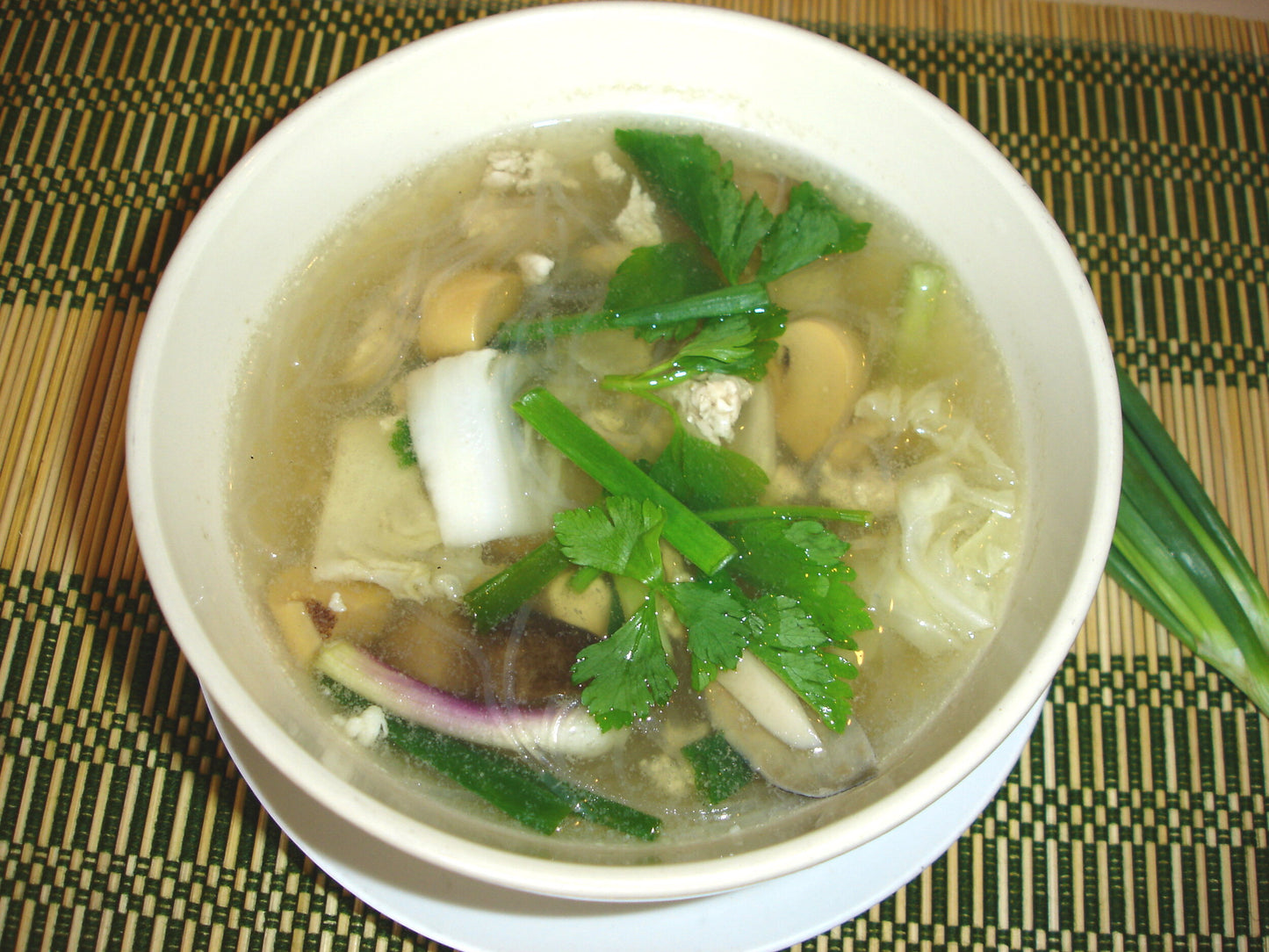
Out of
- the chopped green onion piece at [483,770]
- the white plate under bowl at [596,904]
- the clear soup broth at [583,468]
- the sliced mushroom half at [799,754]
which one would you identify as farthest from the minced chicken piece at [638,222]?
the white plate under bowl at [596,904]

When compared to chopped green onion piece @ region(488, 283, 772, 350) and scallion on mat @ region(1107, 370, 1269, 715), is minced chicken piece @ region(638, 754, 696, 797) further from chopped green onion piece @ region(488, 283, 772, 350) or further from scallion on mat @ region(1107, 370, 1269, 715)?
scallion on mat @ region(1107, 370, 1269, 715)

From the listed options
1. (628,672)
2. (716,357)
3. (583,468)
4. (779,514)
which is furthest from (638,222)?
(628,672)

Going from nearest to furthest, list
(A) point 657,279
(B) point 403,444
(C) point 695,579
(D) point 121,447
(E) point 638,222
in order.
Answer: (C) point 695,579
(B) point 403,444
(A) point 657,279
(E) point 638,222
(D) point 121,447

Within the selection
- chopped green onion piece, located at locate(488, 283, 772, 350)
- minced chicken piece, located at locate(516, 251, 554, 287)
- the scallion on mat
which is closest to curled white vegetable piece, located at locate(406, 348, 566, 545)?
chopped green onion piece, located at locate(488, 283, 772, 350)

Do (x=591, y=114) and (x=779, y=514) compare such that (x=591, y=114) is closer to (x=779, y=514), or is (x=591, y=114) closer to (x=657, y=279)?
(x=657, y=279)

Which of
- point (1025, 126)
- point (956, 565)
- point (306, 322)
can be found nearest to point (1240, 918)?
point (956, 565)

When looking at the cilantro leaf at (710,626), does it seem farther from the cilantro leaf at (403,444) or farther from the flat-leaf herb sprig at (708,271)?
the cilantro leaf at (403,444)
